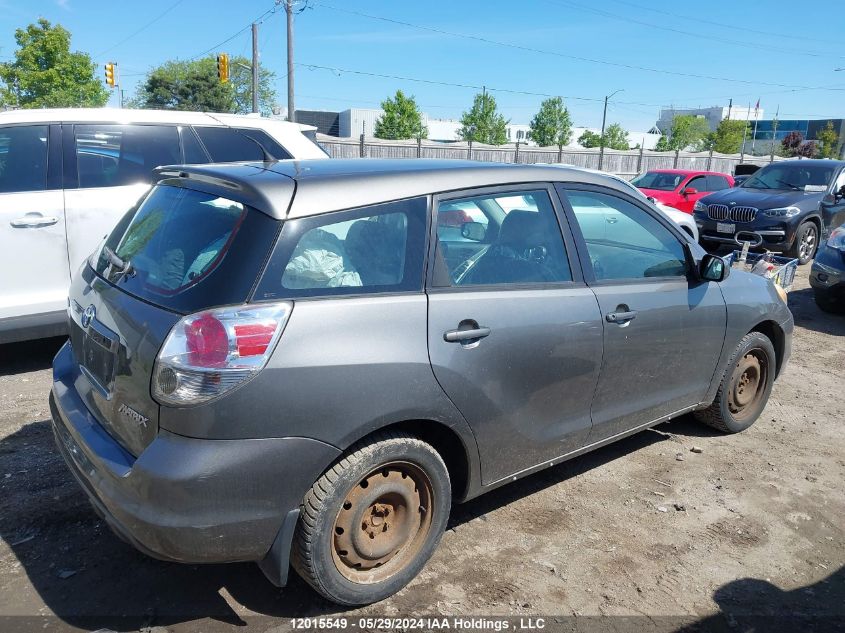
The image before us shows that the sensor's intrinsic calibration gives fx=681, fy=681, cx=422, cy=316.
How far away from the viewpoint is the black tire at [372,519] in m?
2.56

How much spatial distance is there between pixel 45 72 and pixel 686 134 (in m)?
75.3

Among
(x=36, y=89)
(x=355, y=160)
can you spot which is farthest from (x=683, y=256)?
(x=36, y=89)

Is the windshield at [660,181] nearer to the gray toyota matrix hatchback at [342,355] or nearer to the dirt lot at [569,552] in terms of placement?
the dirt lot at [569,552]

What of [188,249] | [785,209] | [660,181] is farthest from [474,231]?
[660,181]

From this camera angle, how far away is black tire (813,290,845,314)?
8459mm

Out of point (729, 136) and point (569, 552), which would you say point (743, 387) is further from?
point (729, 136)

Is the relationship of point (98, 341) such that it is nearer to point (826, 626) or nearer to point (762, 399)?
point (826, 626)

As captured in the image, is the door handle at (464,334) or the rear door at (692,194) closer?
the door handle at (464,334)

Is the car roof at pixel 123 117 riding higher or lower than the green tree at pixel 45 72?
lower

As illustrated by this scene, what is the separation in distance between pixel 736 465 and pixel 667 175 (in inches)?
540

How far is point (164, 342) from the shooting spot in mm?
2383

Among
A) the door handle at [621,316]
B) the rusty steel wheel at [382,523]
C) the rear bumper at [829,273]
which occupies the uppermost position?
the door handle at [621,316]

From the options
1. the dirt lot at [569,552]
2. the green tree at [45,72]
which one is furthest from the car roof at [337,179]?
the green tree at [45,72]

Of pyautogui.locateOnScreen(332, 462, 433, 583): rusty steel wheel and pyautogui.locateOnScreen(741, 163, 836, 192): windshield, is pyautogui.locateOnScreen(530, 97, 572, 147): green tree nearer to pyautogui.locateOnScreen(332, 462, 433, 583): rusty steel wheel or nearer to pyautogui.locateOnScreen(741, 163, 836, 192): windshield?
pyautogui.locateOnScreen(741, 163, 836, 192): windshield
